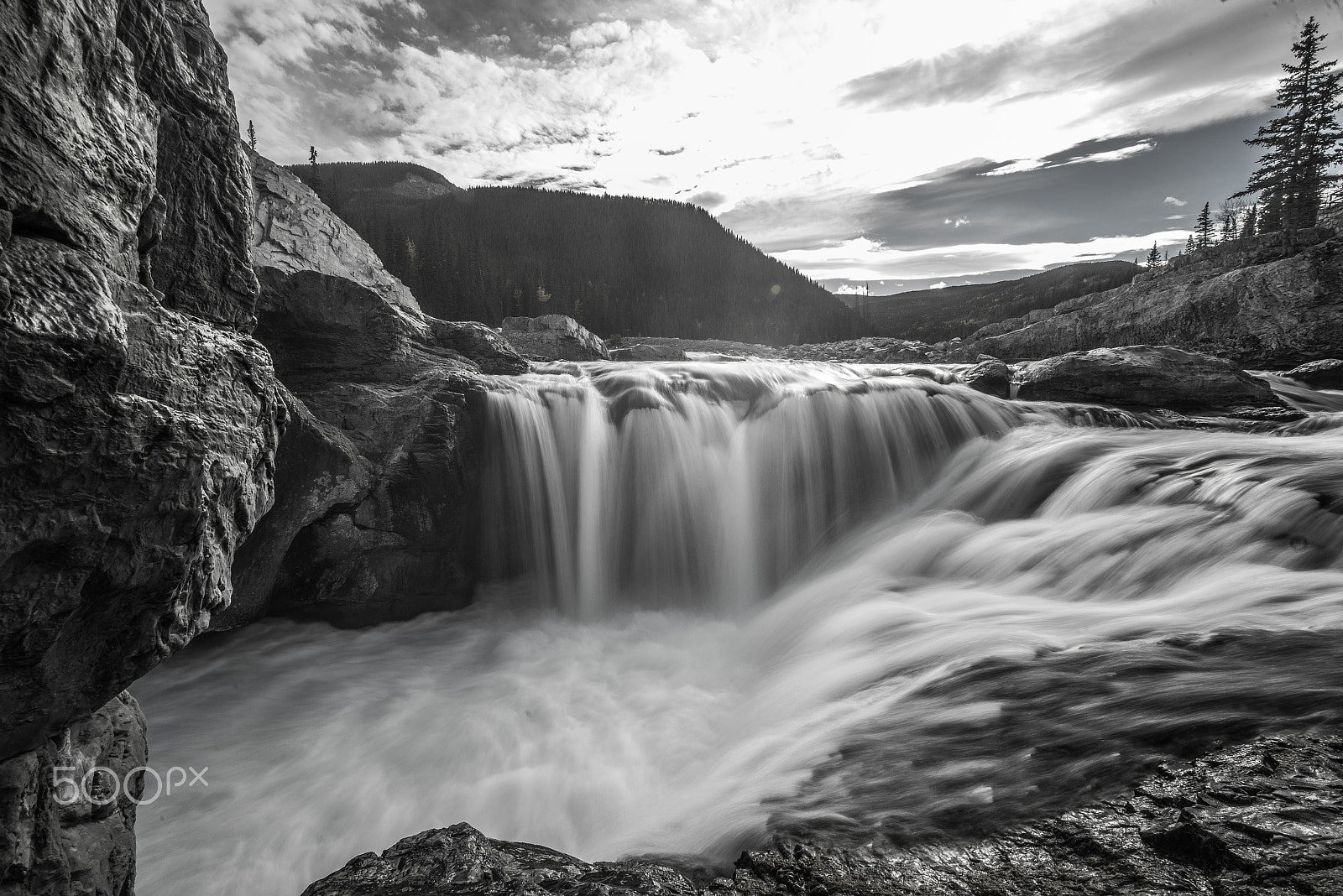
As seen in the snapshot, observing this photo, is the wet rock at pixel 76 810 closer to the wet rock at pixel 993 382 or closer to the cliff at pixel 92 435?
the cliff at pixel 92 435

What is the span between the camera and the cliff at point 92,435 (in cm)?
208

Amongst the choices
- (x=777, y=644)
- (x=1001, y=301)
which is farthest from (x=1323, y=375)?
(x=1001, y=301)

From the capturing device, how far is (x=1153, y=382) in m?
10.3

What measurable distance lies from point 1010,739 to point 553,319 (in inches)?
1019

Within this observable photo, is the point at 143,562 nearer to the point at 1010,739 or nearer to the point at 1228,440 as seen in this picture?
the point at 1010,739

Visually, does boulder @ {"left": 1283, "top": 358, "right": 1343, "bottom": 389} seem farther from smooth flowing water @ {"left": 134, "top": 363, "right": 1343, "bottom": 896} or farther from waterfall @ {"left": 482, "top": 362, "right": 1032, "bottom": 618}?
waterfall @ {"left": 482, "top": 362, "right": 1032, "bottom": 618}

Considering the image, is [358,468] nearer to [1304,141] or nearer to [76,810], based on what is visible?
[76,810]

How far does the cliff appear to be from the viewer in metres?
2.08

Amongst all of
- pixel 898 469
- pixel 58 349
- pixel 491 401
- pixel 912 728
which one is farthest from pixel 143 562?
pixel 898 469

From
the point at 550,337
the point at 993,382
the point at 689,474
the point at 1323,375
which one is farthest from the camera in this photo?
the point at 550,337

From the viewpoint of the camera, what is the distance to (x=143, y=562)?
250 centimetres

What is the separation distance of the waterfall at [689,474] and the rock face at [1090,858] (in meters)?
5.47

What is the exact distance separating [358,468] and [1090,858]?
6.74m

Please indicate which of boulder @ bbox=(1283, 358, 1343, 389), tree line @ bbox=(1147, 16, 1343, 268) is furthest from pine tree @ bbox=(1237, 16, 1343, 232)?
boulder @ bbox=(1283, 358, 1343, 389)
